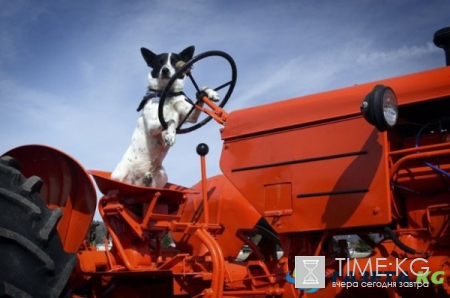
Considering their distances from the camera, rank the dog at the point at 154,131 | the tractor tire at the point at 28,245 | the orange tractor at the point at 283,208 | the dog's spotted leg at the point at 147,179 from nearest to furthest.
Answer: the tractor tire at the point at 28,245 < the orange tractor at the point at 283,208 < the dog at the point at 154,131 < the dog's spotted leg at the point at 147,179

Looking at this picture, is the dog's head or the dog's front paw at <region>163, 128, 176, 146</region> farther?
the dog's head

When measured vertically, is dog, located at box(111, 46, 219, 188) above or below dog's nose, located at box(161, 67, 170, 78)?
below

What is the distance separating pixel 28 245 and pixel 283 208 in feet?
5.77

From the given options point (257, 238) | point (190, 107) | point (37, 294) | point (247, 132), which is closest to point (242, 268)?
point (257, 238)

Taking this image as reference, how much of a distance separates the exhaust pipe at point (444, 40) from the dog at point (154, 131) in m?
1.87

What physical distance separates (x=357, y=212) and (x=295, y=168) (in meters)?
0.55

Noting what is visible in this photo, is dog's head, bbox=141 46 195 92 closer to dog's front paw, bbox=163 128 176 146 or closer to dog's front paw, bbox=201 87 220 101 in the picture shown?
dog's front paw, bbox=201 87 220 101

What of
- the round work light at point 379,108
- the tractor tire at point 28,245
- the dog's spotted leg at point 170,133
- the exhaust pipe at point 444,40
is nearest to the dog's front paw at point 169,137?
the dog's spotted leg at point 170,133

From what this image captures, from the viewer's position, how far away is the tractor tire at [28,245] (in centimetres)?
302

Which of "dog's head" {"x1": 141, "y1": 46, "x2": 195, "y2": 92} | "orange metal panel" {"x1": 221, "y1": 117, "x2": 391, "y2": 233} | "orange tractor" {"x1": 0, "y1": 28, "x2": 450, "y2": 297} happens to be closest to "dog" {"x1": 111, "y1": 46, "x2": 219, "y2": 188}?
"dog's head" {"x1": 141, "y1": 46, "x2": 195, "y2": 92}

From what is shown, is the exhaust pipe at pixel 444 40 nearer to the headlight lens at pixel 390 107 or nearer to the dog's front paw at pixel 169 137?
the headlight lens at pixel 390 107

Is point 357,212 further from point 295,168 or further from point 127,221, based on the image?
point 127,221

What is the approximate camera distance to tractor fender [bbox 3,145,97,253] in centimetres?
407

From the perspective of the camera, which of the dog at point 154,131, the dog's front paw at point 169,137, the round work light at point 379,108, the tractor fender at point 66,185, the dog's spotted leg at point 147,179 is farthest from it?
the dog's spotted leg at point 147,179
